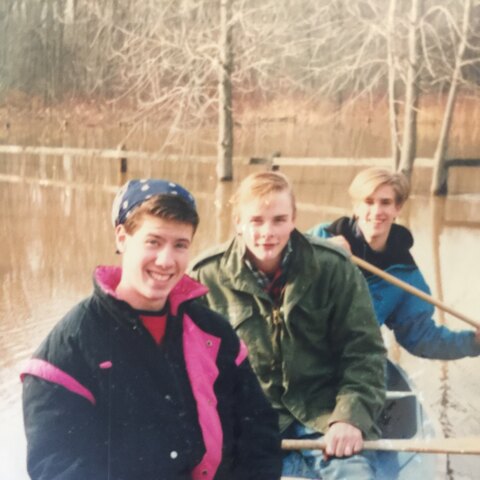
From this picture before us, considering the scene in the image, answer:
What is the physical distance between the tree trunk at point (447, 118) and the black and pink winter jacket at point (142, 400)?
987 mm

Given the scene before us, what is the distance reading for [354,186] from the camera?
167cm

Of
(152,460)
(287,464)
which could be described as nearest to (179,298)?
(152,460)

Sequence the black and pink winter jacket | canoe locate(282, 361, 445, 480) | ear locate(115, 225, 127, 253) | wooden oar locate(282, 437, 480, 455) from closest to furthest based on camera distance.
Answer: the black and pink winter jacket → ear locate(115, 225, 127, 253) → wooden oar locate(282, 437, 480, 455) → canoe locate(282, 361, 445, 480)

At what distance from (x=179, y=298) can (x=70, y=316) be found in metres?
0.16

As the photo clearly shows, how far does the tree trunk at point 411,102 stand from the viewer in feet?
5.52

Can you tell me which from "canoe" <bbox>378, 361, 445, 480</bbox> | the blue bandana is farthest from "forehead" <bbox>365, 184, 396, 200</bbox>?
the blue bandana

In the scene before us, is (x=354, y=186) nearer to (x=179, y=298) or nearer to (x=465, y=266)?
(x=465, y=266)

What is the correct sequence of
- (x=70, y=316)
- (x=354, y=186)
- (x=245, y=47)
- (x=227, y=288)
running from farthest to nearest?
(x=245, y=47) < (x=354, y=186) < (x=227, y=288) < (x=70, y=316)

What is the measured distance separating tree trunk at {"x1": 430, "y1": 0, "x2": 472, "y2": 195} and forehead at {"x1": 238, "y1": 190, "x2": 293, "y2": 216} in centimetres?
63

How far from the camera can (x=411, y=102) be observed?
180 centimetres

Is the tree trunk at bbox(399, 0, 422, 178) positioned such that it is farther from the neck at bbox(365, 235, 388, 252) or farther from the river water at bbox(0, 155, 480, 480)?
the neck at bbox(365, 235, 388, 252)

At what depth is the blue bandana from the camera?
0.92 m

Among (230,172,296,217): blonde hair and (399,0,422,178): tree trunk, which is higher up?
(399,0,422,178): tree trunk

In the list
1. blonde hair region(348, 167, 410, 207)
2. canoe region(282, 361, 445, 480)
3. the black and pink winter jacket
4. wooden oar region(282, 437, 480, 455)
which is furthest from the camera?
blonde hair region(348, 167, 410, 207)
